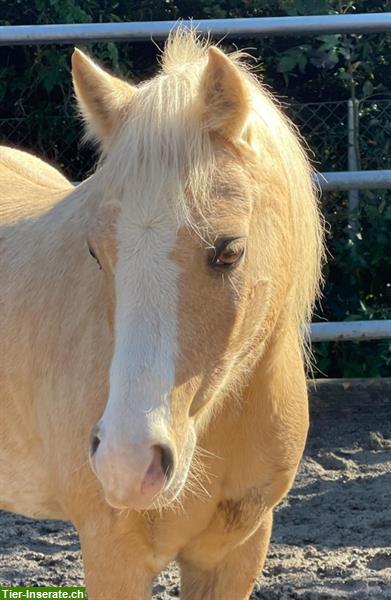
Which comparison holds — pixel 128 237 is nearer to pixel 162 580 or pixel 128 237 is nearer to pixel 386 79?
pixel 162 580

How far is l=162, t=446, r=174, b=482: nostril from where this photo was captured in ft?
6.02

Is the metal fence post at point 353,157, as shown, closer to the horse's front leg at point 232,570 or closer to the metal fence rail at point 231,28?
the metal fence rail at point 231,28

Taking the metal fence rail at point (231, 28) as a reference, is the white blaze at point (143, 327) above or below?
below

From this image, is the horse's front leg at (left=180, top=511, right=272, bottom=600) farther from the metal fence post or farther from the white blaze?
the metal fence post

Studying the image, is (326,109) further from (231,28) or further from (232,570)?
(232,570)

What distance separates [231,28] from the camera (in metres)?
4.01

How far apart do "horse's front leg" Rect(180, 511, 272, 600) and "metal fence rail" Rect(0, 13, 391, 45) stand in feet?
7.30

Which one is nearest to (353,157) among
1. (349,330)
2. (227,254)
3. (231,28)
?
(349,330)

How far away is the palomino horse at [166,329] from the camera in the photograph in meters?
1.90

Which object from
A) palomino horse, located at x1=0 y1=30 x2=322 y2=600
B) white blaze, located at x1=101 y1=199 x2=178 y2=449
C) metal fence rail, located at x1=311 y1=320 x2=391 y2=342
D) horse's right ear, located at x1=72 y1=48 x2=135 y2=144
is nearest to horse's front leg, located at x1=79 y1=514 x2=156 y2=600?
palomino horse, located at x1=0 y1=30 x2=322 y2=600

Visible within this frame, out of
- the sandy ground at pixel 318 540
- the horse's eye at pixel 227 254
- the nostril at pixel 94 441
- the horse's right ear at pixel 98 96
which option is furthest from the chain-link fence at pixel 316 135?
the nostril at pixel 94 441

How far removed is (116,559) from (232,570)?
486 mm

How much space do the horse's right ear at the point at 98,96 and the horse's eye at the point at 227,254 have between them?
42cm

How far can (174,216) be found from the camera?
194cm
